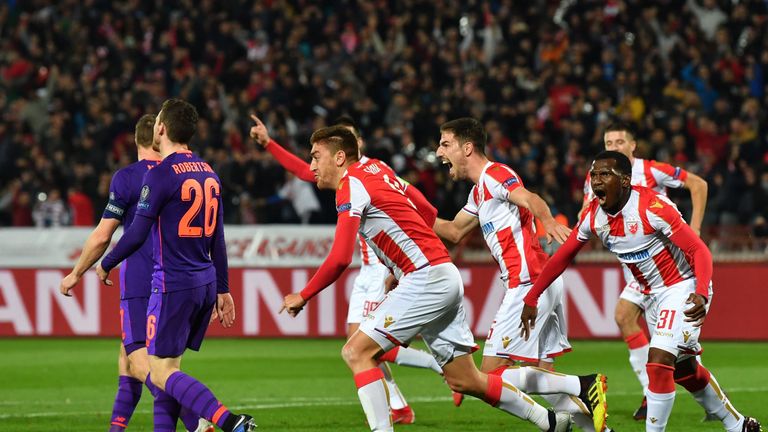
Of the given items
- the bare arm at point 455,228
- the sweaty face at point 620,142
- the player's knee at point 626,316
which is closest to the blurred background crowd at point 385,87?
the sweaty face at point 620,142

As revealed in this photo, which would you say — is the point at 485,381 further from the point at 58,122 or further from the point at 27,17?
the point at 27,17

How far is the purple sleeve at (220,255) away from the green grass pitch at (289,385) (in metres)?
1.72

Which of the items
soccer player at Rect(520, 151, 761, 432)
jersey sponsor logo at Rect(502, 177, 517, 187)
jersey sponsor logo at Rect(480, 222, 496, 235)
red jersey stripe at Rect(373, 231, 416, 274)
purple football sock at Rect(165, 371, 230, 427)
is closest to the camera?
purple football sock at Rect(165, 371, 230, 427)

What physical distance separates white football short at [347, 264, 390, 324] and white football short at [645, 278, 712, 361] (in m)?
2.83

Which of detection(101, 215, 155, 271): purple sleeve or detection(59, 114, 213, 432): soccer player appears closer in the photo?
detection(101, 215, 155, 271): purple sleeve

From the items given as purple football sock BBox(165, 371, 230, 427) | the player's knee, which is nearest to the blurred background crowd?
the player's knee

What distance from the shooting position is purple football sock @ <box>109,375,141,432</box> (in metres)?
8.27

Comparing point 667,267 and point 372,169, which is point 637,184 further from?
point 372,169

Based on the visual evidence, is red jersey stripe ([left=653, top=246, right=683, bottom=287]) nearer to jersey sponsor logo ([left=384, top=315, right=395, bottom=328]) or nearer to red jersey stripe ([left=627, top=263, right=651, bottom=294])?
red jersey stripe ([left=627, top=263, right=651, bottom=294])

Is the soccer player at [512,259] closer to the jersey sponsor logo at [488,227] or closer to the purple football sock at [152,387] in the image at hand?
the jersey sponsor logo at [488,227]

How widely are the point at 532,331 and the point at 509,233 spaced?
0.73 meters

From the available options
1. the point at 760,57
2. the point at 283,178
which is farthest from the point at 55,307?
the point at 760,57

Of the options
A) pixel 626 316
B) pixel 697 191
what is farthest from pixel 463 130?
pixel 697 191

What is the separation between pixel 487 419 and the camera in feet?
33.4
